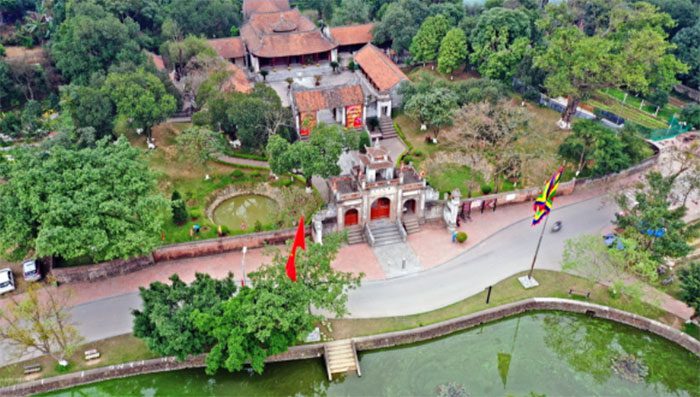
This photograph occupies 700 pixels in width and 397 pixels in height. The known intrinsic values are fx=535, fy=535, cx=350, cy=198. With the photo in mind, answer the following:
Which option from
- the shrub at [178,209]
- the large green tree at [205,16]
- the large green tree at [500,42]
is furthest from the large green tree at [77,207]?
the large green tree at [500,42]

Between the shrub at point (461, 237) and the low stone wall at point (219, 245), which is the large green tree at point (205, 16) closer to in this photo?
the low stone wall at point (219, 245)

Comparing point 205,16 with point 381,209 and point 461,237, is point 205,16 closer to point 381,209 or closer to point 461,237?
point 381,209

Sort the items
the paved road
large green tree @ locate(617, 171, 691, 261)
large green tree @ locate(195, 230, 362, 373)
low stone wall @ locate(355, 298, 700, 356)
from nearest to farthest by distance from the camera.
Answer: large green tree @ locate(195, 230, 362, 373) → low stone wall @ locate(355, 298, 700, 356) → large green tree @ locate(617, 171, 691, 261) → the paved road

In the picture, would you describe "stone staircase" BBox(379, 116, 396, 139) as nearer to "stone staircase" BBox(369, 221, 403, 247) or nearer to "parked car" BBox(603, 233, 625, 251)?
"stone staircase" BBox(369, 221, 403, 247)

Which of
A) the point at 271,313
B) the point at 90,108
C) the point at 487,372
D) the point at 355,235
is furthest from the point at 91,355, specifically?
the point at 90,108

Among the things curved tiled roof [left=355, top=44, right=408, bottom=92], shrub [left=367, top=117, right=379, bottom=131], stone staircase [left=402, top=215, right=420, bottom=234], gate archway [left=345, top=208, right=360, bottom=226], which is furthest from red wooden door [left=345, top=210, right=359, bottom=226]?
curved tiled roof [left=355, top=44, right=408, bottom=92]

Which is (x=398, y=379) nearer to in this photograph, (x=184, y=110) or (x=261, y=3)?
(x=184, y=110)
